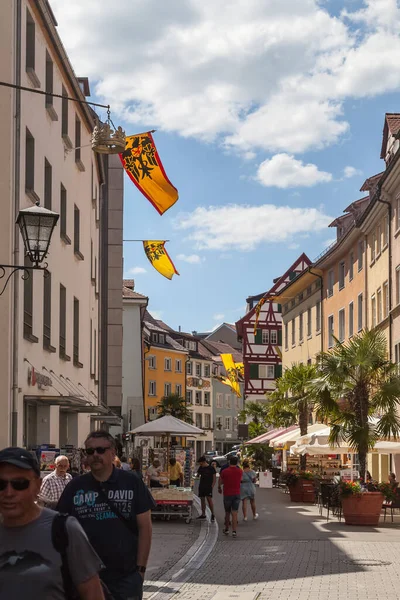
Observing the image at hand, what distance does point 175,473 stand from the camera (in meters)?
30.3

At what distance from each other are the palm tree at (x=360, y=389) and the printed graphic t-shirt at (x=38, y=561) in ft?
74.4

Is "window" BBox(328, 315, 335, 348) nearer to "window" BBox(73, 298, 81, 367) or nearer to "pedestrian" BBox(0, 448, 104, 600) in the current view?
"window" BBox(73, 298, 81, 367)

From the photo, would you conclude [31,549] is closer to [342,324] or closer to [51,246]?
[51,246]

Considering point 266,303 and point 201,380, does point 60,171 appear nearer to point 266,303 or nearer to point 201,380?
point 266,303

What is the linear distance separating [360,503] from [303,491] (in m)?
12.1

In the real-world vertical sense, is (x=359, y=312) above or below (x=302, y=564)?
above

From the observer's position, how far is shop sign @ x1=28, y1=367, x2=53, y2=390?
21547 millimetres

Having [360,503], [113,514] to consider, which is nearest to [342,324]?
[360,503]

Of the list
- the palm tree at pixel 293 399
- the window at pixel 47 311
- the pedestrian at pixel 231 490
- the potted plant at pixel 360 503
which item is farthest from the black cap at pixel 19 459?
the palm tree at pixel 293 399

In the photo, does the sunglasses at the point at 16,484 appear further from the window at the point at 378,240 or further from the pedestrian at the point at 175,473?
the window at the point at 378,240

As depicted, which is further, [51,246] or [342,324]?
[342,324]

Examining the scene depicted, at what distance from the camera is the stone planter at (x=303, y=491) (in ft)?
120

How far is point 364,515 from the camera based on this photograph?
24.6 metres

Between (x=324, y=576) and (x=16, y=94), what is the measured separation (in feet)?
34.6
